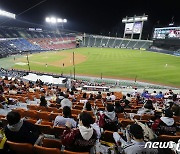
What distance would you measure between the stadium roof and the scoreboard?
1531cm

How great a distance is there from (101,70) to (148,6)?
2860 inches

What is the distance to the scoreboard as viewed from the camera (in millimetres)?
68250

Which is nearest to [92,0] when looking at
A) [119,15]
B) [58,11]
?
[58,11]

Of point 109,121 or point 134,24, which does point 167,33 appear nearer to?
point 134,24

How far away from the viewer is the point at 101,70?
124ft

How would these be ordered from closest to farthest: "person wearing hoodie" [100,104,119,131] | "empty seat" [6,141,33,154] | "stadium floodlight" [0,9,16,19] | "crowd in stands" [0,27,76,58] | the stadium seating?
"empty seat" [6,141,33,154] < "person wearing hoodie" [100,104,119,131] < "crowd in stands" [0,27,76,58] < "stadium floodlight" [0,9,16,19] < the stadium seating

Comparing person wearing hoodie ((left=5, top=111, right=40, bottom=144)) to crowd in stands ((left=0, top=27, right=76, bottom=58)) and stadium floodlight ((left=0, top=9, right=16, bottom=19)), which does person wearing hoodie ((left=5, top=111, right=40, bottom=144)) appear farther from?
stadium floodlight ((left=0, top=9, right=16, bottom=19))

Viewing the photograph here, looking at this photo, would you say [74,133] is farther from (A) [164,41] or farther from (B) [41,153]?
(A) [164,41]

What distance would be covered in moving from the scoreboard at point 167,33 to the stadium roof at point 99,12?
15.3 m

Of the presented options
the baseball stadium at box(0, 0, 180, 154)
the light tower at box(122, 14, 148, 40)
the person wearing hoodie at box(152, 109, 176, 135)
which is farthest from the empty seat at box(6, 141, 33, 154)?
the light tower at box(122, 14, 148, 40)

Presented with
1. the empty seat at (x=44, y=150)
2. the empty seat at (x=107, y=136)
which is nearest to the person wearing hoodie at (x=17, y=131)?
the empty seat at (x=44, y=150)

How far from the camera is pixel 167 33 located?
240ft

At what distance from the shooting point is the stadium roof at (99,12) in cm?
8477

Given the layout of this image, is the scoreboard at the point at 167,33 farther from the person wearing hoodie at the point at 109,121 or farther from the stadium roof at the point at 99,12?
the person wearing hoodie at the point at 109,121
